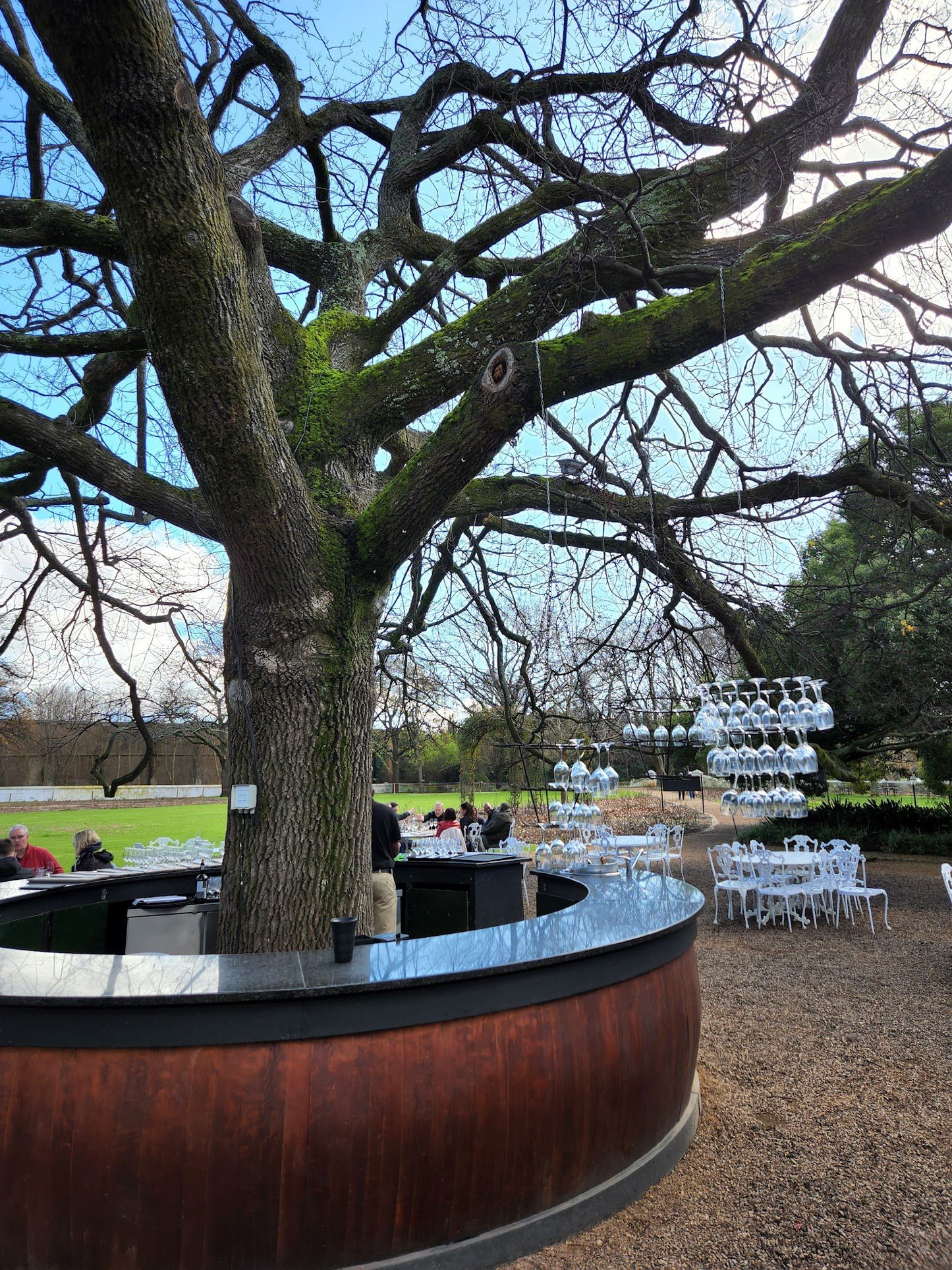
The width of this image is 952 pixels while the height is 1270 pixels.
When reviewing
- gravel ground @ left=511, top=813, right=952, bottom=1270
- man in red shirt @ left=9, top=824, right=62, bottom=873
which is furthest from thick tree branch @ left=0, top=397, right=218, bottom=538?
man in red shirt @ left=9, top=824, right=62, bottom=873

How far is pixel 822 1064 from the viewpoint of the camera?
16.4 ft

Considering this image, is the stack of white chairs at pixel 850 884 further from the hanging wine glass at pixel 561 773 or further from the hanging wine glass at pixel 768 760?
the hanging wine glass at pixel 561 773

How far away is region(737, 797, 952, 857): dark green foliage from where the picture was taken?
1608 cm

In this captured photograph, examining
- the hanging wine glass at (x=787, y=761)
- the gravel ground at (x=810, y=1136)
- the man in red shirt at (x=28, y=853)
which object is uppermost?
the hanging wine glass at (x=787, y=761)

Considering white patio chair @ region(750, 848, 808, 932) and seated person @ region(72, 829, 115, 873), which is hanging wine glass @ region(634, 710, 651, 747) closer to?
white patio chair @ region(750, 848, 808, 932)

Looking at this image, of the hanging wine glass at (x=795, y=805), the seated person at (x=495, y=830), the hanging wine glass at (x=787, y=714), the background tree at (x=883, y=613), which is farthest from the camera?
the seated person at (x=495, y=830)

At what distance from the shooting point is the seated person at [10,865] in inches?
300

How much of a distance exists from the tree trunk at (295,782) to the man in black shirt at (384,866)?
2.13 metres

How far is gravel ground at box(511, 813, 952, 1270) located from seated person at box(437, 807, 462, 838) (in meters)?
7.86

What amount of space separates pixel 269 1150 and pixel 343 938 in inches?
27.6

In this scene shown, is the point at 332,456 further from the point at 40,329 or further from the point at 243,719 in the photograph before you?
the point at 40,329

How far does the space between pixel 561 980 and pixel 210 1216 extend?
56.9 inches

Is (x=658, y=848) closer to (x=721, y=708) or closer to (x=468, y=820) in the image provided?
(x=468, y=820)

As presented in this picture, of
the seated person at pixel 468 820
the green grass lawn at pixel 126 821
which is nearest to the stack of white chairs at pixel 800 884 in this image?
the seated person at pixel 468 820
